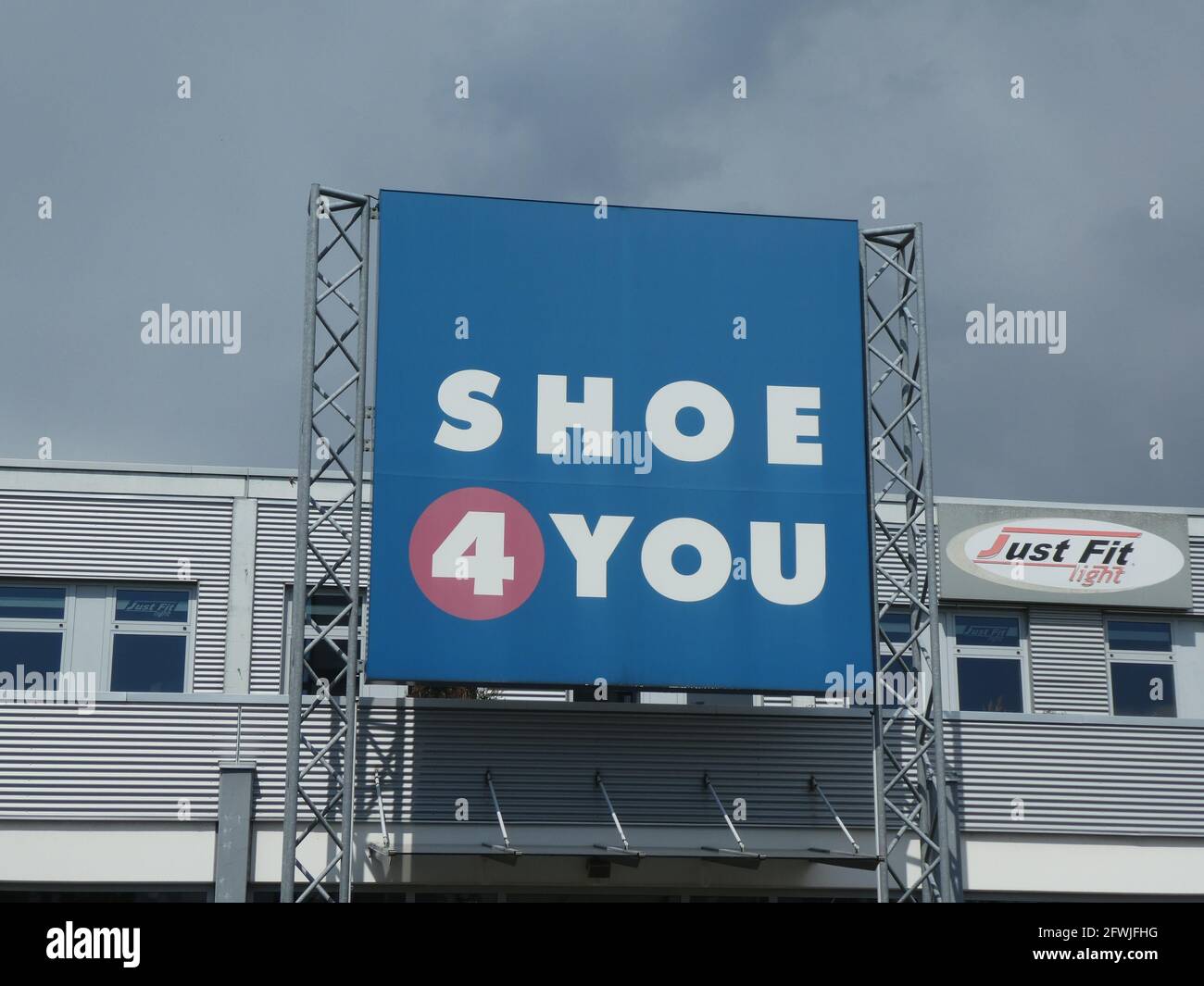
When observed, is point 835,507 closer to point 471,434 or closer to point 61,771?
point 471,434

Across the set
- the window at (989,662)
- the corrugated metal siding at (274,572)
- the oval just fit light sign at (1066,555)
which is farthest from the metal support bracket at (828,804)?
the corrugated metal siding at (274,572)

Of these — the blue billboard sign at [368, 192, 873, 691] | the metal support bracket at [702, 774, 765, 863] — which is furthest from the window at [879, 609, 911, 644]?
the metal support bracket at [702, 774, 765, 863]

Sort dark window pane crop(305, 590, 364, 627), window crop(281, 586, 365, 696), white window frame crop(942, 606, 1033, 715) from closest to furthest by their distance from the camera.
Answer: window crop(281, 586, 365, 696)
dark window pane crop(305, 590, 364, 627)
white window frame crop(942, 606, 1033, 715)

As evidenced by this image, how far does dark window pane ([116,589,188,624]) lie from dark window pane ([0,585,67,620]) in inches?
29.8

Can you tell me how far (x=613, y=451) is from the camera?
15734 millimetres

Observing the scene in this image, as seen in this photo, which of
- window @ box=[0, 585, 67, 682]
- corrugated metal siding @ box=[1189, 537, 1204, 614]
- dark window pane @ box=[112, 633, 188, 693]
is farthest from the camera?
corrugated metal siding @ box=[1189, 537, 1204, 614]

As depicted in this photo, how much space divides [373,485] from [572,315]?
115 inches

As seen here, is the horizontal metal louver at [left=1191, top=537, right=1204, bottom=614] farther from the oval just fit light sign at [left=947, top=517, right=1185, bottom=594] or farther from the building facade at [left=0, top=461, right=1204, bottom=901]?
the building facade at [left=0, top=461, right=1204, bottom=901]

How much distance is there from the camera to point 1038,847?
16234 millimetres

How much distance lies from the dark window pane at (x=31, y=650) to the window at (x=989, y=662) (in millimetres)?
12080

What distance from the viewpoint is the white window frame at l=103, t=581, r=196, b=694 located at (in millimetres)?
18719

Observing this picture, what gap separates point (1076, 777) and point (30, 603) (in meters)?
13.1

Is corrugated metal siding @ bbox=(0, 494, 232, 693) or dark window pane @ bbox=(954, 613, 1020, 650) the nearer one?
corrugated metal siding @ bbox=(0, 494, 232, 693)

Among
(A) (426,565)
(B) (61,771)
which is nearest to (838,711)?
(A) (426,565)
